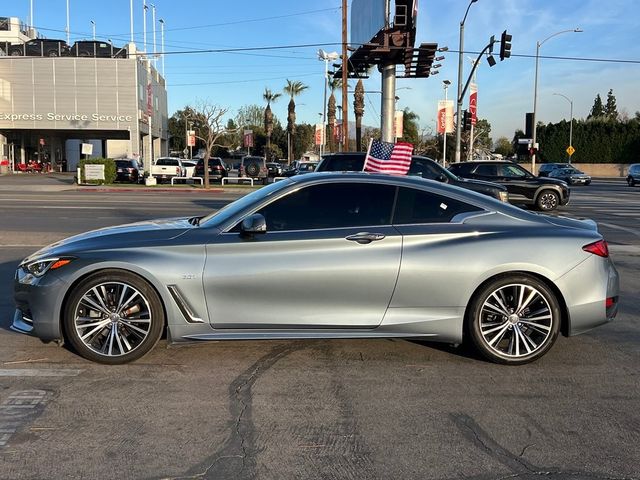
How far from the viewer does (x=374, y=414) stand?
407 centimetres

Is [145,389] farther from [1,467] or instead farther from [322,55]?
[322,55]

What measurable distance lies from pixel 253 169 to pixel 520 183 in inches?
1029

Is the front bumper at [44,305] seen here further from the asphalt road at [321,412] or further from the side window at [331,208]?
the side window at [331,208]

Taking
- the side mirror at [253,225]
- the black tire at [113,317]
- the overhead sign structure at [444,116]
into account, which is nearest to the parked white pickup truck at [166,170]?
the overhead sign structure at [444,116]

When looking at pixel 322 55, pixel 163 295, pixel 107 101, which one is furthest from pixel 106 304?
pixel 107 101

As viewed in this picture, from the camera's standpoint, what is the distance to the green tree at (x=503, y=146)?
117 m

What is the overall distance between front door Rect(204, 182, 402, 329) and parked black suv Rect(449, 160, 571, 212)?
16531 millimetres

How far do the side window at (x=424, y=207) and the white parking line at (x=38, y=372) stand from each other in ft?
9.58

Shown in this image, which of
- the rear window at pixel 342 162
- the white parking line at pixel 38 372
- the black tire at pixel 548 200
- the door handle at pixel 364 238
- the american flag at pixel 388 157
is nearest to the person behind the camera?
the white parking line at pixel 38 372

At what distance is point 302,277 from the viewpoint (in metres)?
4.76

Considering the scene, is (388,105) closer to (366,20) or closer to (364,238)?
(366,20)

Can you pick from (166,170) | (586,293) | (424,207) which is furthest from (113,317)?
(166,170)

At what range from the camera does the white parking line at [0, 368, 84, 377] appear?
4.69 m

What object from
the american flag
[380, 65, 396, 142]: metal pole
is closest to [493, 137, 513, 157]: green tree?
[380, 65, 396, 142]: metal pole
